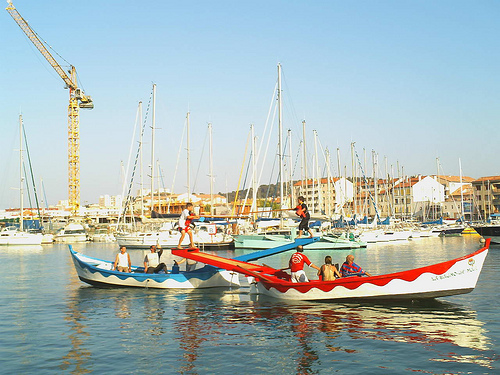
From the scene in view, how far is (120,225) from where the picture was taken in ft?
230

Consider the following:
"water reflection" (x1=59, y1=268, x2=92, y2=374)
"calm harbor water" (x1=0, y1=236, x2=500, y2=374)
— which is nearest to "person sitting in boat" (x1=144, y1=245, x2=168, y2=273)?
"calm harbor water" (x1=0, y1=236, x2=500, y2=374)

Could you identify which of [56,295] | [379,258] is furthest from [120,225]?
[56,295]

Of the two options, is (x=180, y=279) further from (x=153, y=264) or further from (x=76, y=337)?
(x=76, y=337)

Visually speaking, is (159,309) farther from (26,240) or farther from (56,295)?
(26,240)

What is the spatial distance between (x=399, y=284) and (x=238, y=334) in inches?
267

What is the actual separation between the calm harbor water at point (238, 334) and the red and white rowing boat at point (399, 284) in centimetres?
45

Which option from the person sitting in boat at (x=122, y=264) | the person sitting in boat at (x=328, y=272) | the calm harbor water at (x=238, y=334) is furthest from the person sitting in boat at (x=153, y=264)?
the person sitting in boat at (x=328, y=272)

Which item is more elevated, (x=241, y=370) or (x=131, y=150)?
(x=131, y=150)

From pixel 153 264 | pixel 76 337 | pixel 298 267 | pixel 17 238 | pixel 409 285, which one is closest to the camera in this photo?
pixel 76 337

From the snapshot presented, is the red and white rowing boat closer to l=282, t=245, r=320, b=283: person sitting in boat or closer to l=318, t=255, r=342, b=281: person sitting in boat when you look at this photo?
l=282, t=245, r=320, b=283: person sitting in boat

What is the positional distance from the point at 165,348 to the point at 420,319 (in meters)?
8.61

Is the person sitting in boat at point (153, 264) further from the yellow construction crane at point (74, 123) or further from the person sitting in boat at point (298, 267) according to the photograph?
the yellow construction crane at point (74, 123)

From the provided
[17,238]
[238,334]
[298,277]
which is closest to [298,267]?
[298,277]

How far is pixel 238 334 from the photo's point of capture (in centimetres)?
1570
